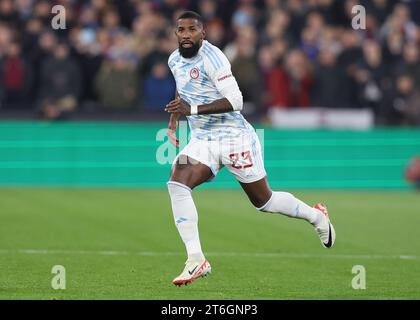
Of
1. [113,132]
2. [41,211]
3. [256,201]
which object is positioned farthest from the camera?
[113,132]

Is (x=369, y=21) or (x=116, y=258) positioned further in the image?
(x=369, y=21)

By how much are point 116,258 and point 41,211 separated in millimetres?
4955

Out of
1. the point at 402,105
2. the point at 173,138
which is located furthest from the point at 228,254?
the point at 402,105

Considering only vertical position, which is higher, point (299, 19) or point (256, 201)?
point (299, 19)

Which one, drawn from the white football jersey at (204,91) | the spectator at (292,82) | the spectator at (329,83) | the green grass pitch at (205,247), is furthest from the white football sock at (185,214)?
the spectator at (329,83)

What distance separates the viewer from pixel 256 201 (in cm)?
1104

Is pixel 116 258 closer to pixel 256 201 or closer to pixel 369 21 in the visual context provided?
pixel 256 201

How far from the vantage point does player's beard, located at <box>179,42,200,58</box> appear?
1063 cm

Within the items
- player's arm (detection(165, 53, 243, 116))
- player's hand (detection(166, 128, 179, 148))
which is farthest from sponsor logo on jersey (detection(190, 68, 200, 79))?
player's hand (detection(166, 128, 179, 148))

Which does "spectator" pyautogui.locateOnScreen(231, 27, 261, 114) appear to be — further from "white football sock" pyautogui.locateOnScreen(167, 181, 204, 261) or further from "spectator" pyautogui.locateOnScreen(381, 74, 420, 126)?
"white football sock" pyautogui.locateOnScreen(167, 181, 204, 261)

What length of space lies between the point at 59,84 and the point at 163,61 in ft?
6.81

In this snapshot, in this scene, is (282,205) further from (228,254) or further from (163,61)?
(163,61)
